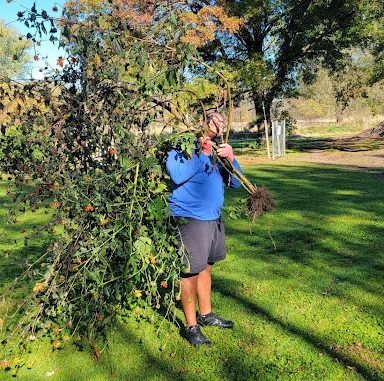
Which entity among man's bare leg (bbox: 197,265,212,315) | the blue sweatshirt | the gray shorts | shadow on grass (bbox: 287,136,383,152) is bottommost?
shadow on grass (bbox: 287,136,383,152)

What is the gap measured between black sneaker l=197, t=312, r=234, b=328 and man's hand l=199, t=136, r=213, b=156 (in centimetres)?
142

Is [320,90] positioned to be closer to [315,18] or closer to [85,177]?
[315,18]

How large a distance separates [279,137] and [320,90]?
31809 mm

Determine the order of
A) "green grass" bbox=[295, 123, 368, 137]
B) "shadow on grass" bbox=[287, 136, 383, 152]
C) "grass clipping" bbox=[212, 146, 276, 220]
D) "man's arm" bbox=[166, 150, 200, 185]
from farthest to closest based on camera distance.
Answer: "green grass" bbox=[295, 123, 368, 137] → "shadow on grass" bbox=[287, 136, 383, 152] → "grass clipping" bbox=[212, 146, 276, 220] → "man's arm" bbox=[166, 150, 200, 185]

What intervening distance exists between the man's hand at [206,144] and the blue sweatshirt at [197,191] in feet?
0.11

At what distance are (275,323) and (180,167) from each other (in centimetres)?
168

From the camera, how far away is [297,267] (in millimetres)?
5234

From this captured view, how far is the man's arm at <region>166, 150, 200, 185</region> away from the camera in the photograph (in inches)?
125

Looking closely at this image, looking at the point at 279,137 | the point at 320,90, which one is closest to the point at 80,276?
the point at 279,137

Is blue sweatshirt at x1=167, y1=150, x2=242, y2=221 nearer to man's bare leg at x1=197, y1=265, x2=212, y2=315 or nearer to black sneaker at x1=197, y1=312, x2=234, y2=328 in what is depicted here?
man's bare leg at x1=197, y1=265, x2=212, y2=315

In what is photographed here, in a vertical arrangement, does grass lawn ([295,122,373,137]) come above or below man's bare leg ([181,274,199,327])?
below

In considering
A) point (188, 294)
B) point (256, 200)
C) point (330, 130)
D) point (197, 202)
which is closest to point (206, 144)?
point (197, 202)

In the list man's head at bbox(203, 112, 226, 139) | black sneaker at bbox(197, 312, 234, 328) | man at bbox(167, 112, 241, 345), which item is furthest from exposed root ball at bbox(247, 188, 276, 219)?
black sneaker at bbox(197, 312, 234, 328)

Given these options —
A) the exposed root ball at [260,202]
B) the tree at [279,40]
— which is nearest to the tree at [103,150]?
the exposed root ball at [260,202]
